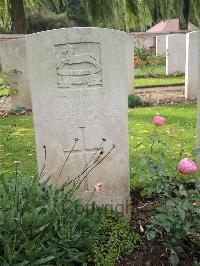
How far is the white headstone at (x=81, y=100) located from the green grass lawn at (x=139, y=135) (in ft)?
1.94

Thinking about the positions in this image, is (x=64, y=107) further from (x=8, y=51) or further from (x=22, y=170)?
(x=8, y=51)

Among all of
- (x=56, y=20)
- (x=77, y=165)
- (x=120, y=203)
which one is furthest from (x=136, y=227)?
(x=56, y=20)

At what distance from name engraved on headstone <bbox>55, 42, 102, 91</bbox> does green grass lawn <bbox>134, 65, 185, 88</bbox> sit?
8.34 m

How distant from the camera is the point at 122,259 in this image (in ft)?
8.79

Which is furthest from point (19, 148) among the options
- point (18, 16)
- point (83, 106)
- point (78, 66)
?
point (18, 16)

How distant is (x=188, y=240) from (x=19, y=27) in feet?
30.7

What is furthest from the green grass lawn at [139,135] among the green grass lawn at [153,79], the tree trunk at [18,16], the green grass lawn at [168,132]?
the tree trunk at [18,16]

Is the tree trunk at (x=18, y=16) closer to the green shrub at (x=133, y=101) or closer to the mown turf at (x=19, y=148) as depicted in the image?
the green shrub at (x=133, y=101)

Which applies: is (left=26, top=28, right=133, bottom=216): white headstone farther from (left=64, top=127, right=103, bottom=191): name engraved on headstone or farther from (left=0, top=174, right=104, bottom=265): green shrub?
(left=0, top=174, right=104, bottom=265): green shrub

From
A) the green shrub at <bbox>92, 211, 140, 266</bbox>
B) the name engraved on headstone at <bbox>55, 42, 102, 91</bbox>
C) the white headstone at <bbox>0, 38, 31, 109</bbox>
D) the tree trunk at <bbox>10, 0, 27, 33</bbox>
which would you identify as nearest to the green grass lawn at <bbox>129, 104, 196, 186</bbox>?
the green shrub at <bbox>92, 211, 140, 266</bbox>

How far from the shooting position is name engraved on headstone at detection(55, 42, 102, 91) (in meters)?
2.80

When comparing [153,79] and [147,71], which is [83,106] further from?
[147,71]

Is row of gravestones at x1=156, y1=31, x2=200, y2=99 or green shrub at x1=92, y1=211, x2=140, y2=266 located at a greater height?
row of gravestones at x1=156, y1=31, x2=200, y2=99

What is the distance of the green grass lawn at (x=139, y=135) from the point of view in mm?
4383
